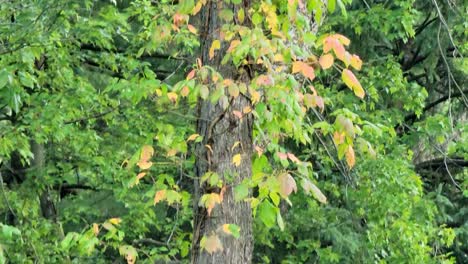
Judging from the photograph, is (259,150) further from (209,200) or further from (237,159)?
(209,200)

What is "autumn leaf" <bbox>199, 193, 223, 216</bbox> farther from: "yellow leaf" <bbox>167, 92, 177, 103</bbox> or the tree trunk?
"yellow leaf" <bbox>167, 92, 177, 103</bbox>

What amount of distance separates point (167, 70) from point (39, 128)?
325 cm

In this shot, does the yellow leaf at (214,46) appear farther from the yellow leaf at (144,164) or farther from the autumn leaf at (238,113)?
the yellow leaf at (144,164)

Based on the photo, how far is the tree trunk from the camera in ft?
11.0

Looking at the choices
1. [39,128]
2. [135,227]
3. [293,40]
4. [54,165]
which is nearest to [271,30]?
[293,40]

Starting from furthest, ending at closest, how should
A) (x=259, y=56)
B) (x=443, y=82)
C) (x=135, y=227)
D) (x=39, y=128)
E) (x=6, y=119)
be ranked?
(x=443, y=82)
(x=135, y=227)
(x=6, y=119)
(x=39, y=128)
(x=259, y=56)

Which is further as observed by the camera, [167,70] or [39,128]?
[167,70]

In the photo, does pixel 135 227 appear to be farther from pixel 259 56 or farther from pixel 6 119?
pixel 259 56

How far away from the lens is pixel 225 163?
11.0 ft

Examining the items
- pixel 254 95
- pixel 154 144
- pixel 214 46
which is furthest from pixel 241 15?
pixel 154 144

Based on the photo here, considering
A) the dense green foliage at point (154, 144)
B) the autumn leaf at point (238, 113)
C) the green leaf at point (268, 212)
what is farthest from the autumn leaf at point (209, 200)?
the dense green foliage at point (154, 144)

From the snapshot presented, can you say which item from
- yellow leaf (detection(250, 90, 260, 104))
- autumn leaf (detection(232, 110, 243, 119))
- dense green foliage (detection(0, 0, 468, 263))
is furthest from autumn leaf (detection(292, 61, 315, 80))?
dense green foliage (detection(0, 0, 468, 263))

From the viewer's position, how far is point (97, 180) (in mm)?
8727

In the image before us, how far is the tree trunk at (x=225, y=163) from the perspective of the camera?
3346 mm
